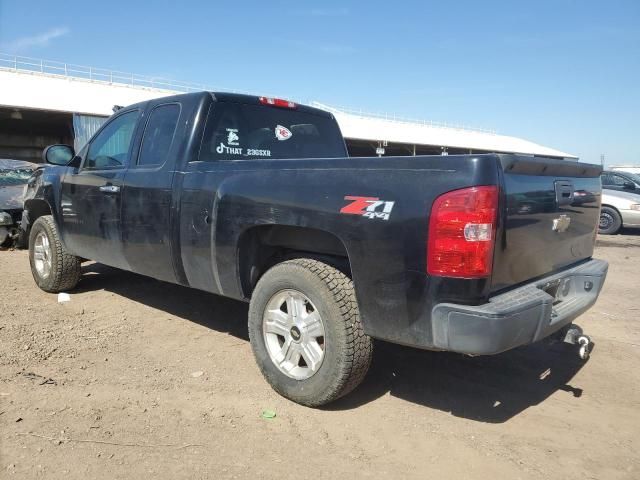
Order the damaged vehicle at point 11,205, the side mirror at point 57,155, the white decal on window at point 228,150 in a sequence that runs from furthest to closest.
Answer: the damaged vehicle at point 11,205 → the side mirror at point 57,155 → the white decal on window at point 228,150

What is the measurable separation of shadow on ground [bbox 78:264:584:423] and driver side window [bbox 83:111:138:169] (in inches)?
63.2

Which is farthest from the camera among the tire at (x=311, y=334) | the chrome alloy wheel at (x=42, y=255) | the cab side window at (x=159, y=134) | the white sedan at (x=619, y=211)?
the white sedan at (x=619, y=211)

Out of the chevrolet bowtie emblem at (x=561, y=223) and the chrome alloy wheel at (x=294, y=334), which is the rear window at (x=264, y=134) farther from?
the chevrolet bowtie emblem at (x=561, y=223)

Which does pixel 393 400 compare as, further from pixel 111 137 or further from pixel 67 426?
pixel 111 137

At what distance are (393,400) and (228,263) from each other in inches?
56.5

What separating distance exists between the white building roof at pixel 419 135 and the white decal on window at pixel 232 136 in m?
27.2

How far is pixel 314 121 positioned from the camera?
495cm

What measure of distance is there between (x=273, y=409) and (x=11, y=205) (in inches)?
325

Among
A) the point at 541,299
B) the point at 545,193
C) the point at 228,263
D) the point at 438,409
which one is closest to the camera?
the point at 541,299

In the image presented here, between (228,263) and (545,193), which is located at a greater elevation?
(545,193)

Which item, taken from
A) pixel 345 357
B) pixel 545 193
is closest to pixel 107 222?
pixel 345 357

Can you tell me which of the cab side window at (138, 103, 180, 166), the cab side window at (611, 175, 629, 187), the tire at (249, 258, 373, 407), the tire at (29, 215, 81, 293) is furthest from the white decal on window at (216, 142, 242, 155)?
the cab side window at (611, 175, 629, 187)

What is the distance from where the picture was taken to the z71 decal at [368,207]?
2656 millimetres

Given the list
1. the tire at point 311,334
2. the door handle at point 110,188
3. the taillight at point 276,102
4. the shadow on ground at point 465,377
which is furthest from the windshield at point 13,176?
the tire at point 311,334
